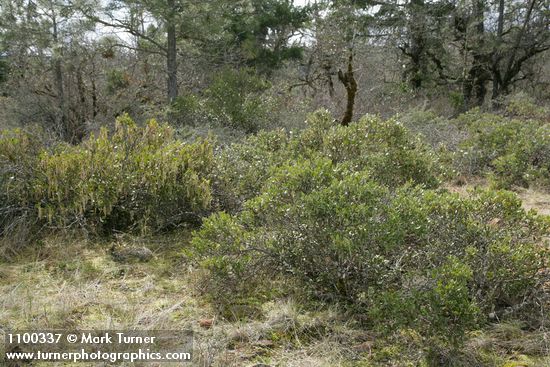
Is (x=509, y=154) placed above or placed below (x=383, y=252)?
above

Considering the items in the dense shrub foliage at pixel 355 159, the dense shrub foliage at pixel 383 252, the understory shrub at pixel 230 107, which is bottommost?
the dense shrub foliage at pixel 383 252

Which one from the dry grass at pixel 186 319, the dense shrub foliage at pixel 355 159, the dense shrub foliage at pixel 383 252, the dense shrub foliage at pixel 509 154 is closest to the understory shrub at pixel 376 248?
the dense shrub foliage at pixel 383 252

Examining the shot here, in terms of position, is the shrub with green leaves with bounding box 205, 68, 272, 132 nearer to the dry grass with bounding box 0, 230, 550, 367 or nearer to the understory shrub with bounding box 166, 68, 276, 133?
the understory shrub with bounding box 166, 68, 276, 133

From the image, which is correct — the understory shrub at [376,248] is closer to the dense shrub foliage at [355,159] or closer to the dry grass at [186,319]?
the dry grass at [186,319]

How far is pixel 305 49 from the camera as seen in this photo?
13.6m

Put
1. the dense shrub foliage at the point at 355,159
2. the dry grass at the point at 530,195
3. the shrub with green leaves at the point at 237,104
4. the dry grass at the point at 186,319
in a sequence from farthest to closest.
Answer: the shrub with green leaves at the point at 237,104
the dry grass at the point at 530,195
the dense shrub foliage at the point at 355,159
the dry grass at the point at 186,319

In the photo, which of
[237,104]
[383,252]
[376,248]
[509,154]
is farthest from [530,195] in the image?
[237,104]

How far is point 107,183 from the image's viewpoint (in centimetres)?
431

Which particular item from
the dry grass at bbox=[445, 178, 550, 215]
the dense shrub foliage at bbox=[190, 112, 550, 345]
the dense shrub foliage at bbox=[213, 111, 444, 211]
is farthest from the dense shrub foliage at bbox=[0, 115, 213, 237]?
the dry grass at bbox=[445, 178, 550, 215]

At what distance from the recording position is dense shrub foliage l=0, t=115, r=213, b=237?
423 centimetres

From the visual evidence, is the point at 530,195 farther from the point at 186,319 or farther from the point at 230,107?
the point at 230,107

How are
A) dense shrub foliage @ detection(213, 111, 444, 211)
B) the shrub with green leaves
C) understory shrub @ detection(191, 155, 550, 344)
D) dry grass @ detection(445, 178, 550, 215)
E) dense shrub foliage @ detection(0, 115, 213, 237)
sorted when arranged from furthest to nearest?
the shrub with green leaves → dry grass @ detection(445, 178, 550, 215) → dense shrub foliage @ detection(213, 111, 444, 211) → dense shrub foliage @ detection(0, 115, 213, 237) → understory shrub @ detection(191, 155, 550, 344)

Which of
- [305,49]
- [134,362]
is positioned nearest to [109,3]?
[305,49]

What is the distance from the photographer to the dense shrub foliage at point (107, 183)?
4230 millimetres
